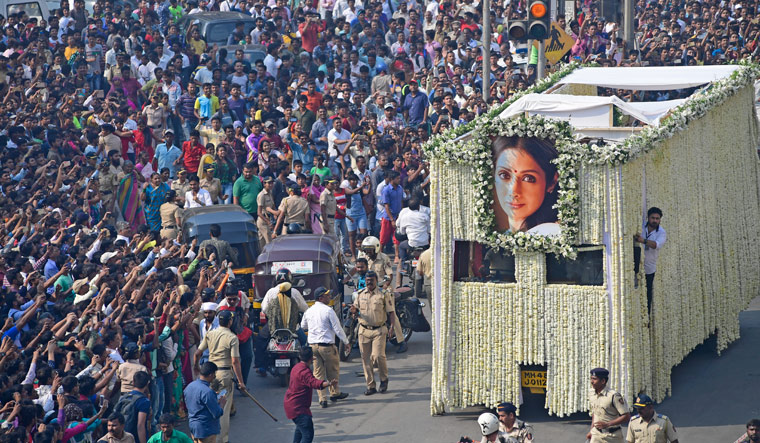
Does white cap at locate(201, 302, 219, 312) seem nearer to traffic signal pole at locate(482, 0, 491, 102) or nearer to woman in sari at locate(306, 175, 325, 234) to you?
woman in sari at locate(306, 175, 325, 234)

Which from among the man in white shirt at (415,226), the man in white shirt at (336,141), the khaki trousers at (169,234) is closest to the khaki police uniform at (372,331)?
the man in white shirt at (415,226)

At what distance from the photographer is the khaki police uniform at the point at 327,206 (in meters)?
22.6

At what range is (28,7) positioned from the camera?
33844 mm

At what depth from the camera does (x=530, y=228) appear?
597 inches

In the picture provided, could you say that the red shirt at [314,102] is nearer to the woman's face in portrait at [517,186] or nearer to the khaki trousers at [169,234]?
the khaki trousers at [169,234]

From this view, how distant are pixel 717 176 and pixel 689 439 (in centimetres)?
527

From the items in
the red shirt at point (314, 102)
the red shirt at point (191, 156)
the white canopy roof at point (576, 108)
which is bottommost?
the white canopy roof at point (576, 108)

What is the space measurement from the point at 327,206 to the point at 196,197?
94.5 inches

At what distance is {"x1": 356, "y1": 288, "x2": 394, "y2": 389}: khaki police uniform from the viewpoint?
1691 centimetres

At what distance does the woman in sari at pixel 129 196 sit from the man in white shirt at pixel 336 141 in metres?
4.10

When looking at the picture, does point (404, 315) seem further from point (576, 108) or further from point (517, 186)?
point (517, 186)

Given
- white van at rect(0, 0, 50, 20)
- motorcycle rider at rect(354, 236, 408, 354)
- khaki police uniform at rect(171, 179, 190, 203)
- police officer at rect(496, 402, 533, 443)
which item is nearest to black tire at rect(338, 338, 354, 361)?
motorcycle rider at rect(354, 236, 408, 354)

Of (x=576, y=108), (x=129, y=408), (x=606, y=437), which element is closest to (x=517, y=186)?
(x=576, y=108)

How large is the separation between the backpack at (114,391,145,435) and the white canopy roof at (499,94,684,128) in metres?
6.53
